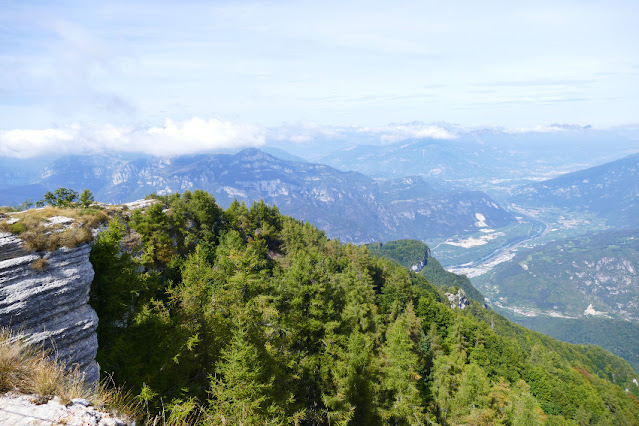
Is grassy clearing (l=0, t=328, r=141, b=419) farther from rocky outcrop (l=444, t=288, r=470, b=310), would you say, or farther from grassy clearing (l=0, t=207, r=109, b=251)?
rocky outcrop (l=444, t=288, r=470, b=310)

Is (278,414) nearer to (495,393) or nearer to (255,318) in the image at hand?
(255,318)

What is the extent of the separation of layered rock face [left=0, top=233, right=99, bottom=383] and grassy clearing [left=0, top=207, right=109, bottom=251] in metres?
0.27

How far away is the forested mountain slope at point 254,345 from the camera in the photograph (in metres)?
15.1

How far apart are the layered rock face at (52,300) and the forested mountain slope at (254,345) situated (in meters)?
1.58

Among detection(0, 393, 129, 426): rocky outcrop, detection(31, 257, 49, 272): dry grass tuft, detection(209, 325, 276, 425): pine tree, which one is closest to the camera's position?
detection(0, 393, 129, 426): rocky outcrop

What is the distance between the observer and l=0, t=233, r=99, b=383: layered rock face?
1146cm

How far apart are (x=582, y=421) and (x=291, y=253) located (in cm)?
5853

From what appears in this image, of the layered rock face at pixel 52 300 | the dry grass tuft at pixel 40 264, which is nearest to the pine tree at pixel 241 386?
the layered rock face at pixel 52 300

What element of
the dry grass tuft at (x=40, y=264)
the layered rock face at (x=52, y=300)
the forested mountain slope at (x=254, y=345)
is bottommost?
the forested mountain slope at (x=254, y=345)

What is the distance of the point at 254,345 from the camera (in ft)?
57.8

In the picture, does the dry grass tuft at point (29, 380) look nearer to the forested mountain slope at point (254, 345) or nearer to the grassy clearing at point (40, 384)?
the grassy clearing at point (40, 384)

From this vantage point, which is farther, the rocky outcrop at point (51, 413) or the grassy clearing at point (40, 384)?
the grassy clearing at point (40, 384)

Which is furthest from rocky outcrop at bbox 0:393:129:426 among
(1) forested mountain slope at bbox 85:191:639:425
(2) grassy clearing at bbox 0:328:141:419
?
(1) forested mountain slope at bbox 85:191:639:425

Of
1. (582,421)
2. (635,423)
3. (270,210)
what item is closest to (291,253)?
(270,210)
